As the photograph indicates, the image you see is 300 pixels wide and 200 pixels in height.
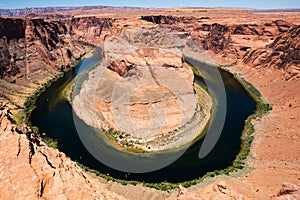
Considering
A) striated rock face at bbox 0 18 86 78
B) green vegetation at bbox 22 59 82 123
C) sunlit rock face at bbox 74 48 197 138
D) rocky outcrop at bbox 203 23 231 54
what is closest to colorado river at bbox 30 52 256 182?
green vegetation at bbox 22 59 82 123

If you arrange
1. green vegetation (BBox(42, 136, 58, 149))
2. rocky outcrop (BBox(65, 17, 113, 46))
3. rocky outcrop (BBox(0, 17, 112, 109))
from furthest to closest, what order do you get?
1. rocky outcrop (BBox(65, 17, 113, 46))
2. rocky outcrop (BBox(0, 17, 112, 109))
3. green vegetation (BBox(42, 136, 58, 149))

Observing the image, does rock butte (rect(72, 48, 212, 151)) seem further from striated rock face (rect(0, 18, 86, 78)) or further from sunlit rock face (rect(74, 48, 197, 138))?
striated rock face (rect(0, 18, 86, 78))

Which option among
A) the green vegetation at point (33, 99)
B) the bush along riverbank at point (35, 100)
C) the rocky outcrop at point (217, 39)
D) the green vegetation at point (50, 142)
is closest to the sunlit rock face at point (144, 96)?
the green vegetation at point (50, 142)

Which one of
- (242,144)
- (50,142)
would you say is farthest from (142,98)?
(242,144)

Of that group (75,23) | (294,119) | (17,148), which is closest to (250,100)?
(294,119)

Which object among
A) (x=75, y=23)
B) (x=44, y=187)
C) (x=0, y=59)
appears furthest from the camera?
(x=75, y=23)

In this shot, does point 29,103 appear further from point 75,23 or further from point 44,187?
point 75,23

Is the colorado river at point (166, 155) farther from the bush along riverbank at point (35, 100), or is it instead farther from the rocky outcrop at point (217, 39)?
the rocky outcrop at point (217, 39)
